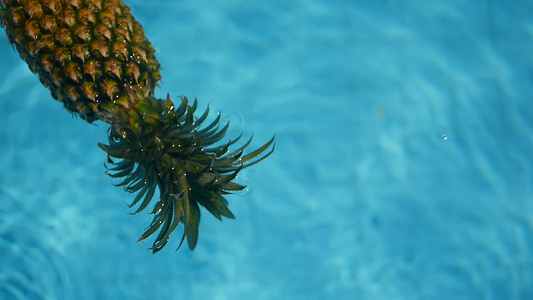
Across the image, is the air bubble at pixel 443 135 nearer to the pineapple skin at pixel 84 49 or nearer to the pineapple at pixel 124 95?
the pineapple at pixel 124 95

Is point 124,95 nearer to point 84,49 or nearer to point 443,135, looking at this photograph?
point 84,49

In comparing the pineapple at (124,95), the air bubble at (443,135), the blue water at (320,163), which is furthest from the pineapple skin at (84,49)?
the air bubble at (443,135)

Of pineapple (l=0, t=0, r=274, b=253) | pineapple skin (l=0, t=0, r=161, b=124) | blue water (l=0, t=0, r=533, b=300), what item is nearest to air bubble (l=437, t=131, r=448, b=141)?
blue water (l=0, t=0, r=533, b=300)

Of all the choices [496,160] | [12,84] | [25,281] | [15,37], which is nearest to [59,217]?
[25,281]

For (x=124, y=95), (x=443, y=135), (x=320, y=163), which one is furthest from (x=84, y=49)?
(x=443, y=135)

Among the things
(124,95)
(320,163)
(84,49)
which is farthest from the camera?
(320,163)

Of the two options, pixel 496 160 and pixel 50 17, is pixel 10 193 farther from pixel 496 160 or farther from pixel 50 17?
pixel 496 160

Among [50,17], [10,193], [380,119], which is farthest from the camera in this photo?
[380,119]
